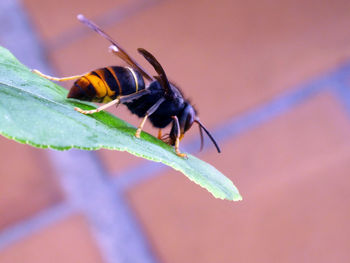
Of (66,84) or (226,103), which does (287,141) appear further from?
(66,84)

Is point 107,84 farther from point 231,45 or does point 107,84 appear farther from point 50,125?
point 231,45

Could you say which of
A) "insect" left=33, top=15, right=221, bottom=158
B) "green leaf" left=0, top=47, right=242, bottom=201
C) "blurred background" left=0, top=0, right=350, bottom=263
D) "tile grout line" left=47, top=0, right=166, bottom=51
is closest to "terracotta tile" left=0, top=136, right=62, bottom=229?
"blurred background" left=0, top=0, right=350, bottom=263

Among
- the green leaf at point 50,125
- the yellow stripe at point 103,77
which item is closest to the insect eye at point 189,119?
the yellow stripe at point 103,77

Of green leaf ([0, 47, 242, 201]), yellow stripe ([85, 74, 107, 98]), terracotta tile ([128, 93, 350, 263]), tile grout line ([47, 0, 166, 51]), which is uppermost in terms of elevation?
green leaf ([0, 47, 242, 201])

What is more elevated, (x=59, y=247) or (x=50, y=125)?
(x=50, y=125)

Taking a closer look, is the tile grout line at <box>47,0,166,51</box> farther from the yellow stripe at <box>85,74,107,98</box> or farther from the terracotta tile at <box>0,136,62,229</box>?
the yellow stripe at <box>85,74,107,98</box>

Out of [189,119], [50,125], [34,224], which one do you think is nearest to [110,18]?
[34,224]

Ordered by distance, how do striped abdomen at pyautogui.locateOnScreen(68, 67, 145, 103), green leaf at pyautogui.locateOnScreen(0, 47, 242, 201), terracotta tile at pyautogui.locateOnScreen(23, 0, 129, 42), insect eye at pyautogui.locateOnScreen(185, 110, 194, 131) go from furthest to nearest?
terracotta tile at pyautogui.locateOnScreen(23, 0, 129, 42) < insect eye at pyautogui.locateOnScreen(185, 110, 194, 131) < striped abdomen at pyautogui.locateOnScreen(68, 67, 145, 103) < green leaf at pyautogui.locateOnScreen(0, 47, 242, 201)
